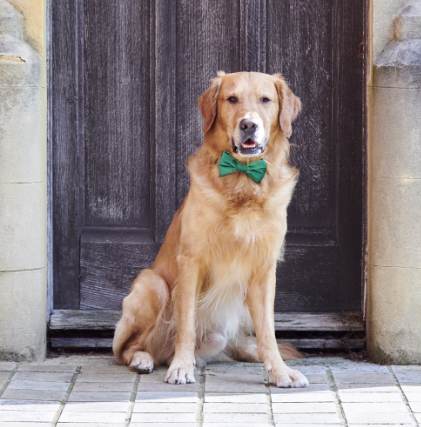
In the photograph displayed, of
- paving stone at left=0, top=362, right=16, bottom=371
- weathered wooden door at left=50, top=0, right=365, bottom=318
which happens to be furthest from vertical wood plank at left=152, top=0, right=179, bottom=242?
paving stone at left=0, top=362, right=16, bottom=371

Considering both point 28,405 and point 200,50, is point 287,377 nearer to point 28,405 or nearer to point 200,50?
point 28,405

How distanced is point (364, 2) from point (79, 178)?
2.12 meters

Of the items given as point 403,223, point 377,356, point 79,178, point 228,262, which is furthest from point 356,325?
point 79,178

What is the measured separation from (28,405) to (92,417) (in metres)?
0.36

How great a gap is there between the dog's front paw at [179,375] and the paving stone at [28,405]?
62 cm

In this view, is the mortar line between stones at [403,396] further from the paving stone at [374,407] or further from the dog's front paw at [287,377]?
the dog's front paw at [287,377]

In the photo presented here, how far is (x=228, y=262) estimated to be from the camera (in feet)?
12.8

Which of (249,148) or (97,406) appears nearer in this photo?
(97,406)

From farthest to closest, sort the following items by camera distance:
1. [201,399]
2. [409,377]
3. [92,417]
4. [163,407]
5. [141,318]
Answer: [141,318] → [409,377] → [201,399] → [163,407] → [92,417]

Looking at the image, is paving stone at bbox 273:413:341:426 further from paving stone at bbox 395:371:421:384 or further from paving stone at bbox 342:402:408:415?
paving stone at bbox 395:371:421:384

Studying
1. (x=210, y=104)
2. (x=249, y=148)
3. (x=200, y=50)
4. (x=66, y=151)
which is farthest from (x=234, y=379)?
(x=200, y=50)

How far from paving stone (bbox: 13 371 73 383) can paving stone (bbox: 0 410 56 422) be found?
1.69ft

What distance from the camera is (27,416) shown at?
10.5 feet

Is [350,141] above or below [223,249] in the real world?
above
